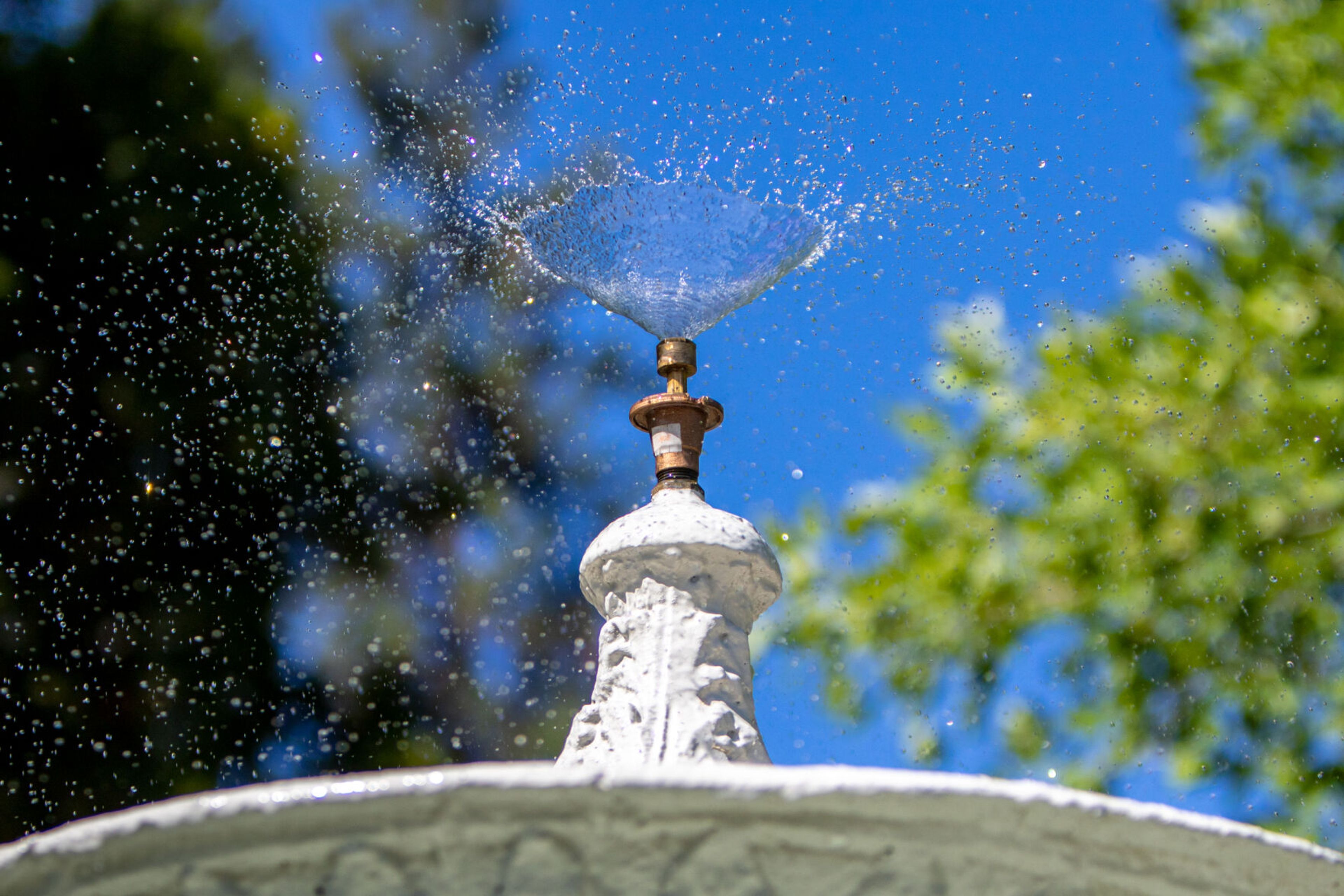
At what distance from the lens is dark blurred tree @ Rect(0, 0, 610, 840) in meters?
5.36

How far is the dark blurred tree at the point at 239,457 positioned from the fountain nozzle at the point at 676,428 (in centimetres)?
377

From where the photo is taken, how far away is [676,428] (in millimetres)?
2215

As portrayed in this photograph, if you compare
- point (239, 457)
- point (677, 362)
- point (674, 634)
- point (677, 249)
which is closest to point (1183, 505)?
point (677, 249)

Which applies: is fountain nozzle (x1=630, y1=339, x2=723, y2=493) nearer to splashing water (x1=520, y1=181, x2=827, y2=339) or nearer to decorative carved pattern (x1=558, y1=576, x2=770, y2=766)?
decorative carved pattern (x1=558, y1=576, x2=770, y2=766)

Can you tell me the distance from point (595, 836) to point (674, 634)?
1038 mm

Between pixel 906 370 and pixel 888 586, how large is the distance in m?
1.11

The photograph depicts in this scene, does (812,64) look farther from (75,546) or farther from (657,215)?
(75,546)

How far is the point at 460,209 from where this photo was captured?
7754 millimetres

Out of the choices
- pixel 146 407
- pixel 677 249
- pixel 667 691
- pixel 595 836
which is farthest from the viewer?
pixel 146 407

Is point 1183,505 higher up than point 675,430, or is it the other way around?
point 1183,505

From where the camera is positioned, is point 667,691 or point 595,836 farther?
point 667,691

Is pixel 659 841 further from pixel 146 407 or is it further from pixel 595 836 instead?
pixel 146 407

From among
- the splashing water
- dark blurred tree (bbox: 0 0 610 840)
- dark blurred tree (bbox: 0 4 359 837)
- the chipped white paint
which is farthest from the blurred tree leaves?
the chipped white paint

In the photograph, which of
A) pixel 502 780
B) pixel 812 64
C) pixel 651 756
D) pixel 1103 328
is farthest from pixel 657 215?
pixel 1103 328
